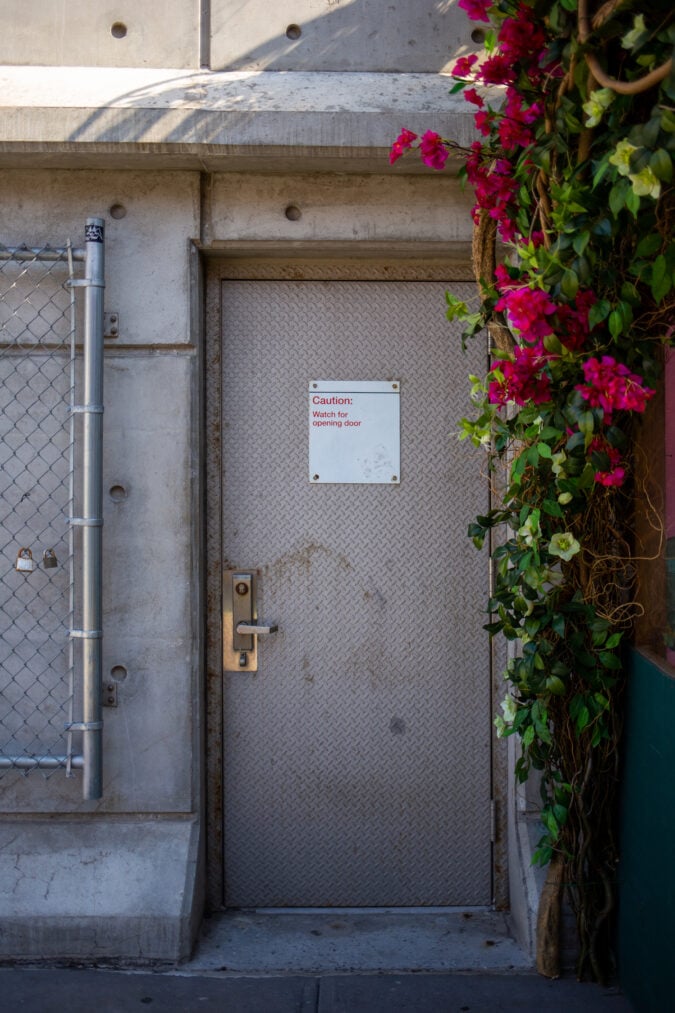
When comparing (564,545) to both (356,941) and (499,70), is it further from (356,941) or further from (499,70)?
(356,941)

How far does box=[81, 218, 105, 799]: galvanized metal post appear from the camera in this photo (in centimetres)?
348

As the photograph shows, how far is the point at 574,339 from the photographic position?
2.75 meters

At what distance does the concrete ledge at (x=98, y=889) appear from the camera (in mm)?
3521

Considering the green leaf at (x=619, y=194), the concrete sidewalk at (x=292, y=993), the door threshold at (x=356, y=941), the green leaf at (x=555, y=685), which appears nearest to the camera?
the green leaf at (x=619, y=194)

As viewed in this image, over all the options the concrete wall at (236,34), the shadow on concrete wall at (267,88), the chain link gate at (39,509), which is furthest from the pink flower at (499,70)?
the chain link gate at (39,509)

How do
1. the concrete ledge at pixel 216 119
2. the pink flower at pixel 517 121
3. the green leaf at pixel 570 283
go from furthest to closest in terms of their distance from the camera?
the concrete ledge at pixel 216 119 → the pink flower at pixel 517 121 → the green leaf at pixel 570 283

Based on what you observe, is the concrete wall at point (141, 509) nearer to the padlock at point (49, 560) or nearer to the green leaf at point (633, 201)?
the padlock at point (49, 560)

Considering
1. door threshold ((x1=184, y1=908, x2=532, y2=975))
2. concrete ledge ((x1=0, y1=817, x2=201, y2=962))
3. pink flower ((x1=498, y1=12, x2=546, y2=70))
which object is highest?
→ pink flower ((x1=498, y1=12, x2=546, y2=70))

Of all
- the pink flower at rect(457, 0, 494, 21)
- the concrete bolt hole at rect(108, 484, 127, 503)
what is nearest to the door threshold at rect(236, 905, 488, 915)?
the concrete bolt hole at rect(108, 484, 127, 503)

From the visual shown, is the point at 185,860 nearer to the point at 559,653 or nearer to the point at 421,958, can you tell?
the point at 421,958

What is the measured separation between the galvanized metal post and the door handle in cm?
55

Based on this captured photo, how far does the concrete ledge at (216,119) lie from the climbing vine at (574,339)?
29cm

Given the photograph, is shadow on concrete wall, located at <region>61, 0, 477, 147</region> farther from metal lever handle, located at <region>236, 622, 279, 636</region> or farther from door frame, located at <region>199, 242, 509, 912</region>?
metal lever handle, located at <region>236, 622, 279, 636</region>

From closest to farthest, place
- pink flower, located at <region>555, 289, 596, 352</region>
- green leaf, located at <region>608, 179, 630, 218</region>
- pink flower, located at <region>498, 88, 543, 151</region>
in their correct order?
green leaf, located at <region>608, 179, 630, 218</region>, pink flower, located at <region>555, 289, 596, 352</region>, pink flower, located at <region>498, 88, 543, 151</region>
